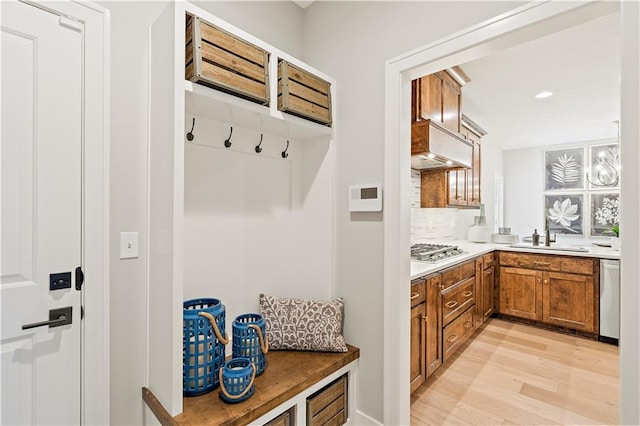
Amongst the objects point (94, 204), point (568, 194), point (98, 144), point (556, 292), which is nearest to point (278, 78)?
point (98, 144)

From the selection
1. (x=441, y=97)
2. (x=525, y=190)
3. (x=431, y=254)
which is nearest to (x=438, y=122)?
(x=441, y=97)

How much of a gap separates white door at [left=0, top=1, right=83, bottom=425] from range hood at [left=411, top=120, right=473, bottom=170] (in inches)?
82.3

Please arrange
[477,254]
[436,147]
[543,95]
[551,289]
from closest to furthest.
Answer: [436,147] → [477,254] → [543,95] → [551,289]

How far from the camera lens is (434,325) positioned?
237 cm

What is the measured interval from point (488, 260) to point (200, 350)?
3.43 metres

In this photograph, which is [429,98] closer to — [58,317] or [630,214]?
[630,214]

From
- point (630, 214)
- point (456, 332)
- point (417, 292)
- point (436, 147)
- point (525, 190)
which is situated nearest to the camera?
point (630, 214)

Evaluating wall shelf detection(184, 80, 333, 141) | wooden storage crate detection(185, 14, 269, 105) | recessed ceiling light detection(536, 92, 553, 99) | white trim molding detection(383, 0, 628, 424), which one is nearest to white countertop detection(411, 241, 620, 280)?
white trim molding detection(383, 0, 628, 424)

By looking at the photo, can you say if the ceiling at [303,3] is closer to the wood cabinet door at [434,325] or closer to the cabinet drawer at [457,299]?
the wood cabinet door at [434,325]

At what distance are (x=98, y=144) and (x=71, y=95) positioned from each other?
207mm

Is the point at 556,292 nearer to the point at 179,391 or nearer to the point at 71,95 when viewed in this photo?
the point at 179,391

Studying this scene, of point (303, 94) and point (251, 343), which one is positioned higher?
Answer: point (303, 94)

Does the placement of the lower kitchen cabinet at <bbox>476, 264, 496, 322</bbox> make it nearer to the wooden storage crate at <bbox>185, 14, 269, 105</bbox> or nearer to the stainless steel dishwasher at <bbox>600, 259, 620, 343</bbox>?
the stainless steel dishwasher at <bbox>600, 259, 620, 343</bbox>

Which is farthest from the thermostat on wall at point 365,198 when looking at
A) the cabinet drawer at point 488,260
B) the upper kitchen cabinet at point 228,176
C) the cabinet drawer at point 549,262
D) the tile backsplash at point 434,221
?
the cabinet drawer at point 549,262
